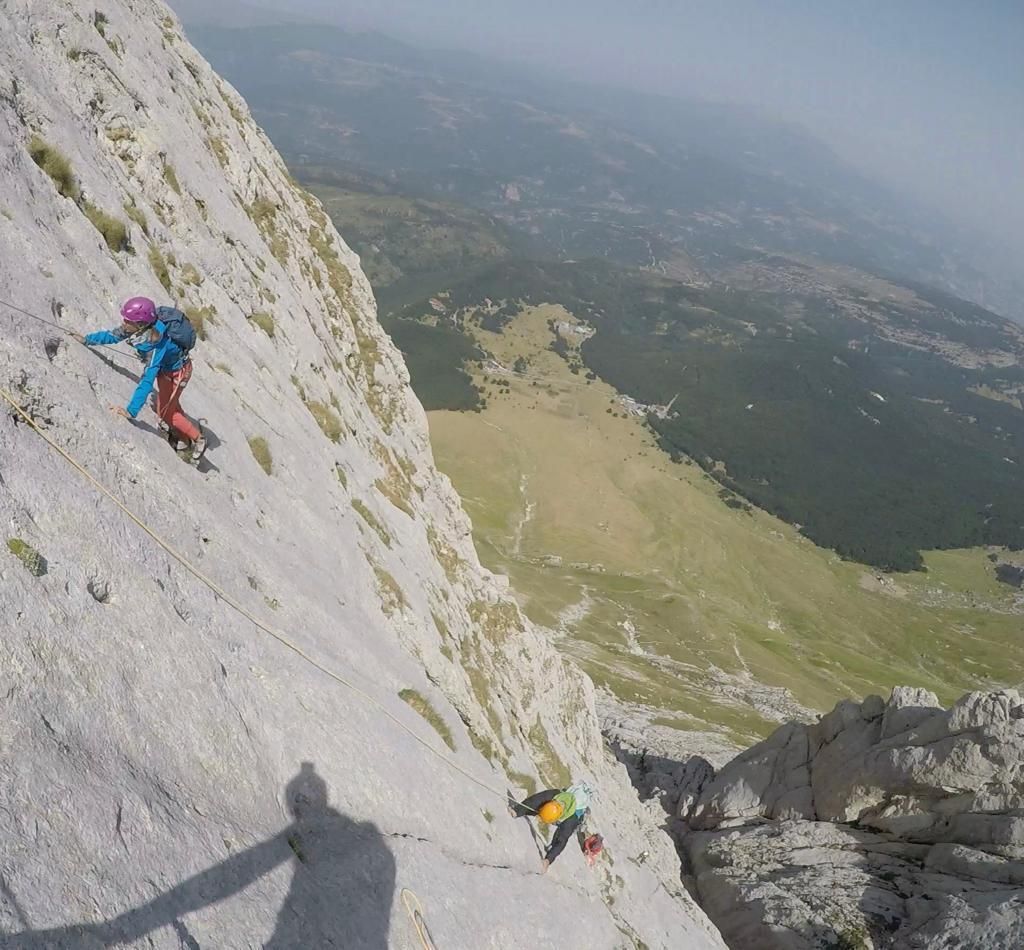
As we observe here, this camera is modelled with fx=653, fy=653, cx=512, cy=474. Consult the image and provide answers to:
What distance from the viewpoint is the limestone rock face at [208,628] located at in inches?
352

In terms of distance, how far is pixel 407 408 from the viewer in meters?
48.7

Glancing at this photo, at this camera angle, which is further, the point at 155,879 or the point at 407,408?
the point at 407,408

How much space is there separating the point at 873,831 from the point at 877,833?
418 millimetres

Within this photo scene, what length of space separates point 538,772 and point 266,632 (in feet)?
64.6

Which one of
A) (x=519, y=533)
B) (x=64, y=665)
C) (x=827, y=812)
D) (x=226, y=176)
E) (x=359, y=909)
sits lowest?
(x=519, y=533)

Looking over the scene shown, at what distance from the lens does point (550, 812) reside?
2006cm

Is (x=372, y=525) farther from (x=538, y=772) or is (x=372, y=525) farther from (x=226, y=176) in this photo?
(x=226, y=176)

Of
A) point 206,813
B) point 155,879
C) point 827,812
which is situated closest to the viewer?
point 155,879

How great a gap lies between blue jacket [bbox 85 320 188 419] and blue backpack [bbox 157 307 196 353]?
77 millimetres

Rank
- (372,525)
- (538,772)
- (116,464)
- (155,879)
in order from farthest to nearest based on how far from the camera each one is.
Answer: (538,772)
(372,525)
(116,464)
(155,879)

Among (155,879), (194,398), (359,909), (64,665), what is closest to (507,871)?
(359,909)

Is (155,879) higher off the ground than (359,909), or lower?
higher

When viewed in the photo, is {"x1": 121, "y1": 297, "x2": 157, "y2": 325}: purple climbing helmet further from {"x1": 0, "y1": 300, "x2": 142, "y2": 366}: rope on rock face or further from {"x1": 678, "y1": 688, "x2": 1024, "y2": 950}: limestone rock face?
{"x1": 678, "y1": 688, "x2": 1024, "y2": 950}: limestone rock face

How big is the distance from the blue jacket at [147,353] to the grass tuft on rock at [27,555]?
533cm
